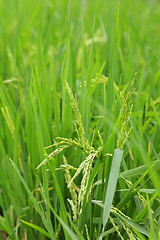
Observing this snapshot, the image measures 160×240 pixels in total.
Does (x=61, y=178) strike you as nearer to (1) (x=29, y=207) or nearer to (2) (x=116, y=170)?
(1) (x=29, y=207)

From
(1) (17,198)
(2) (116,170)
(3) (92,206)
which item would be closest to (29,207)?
(1) (17,198)

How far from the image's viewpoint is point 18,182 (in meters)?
0.80

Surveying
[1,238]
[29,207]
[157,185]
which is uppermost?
[157,185]

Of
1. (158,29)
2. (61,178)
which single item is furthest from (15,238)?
(158,29)

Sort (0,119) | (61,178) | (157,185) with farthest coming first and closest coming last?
(0,119), (61,178), (157,185)

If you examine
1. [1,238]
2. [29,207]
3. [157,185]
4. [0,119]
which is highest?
[157,185]

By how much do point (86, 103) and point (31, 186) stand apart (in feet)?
0.96

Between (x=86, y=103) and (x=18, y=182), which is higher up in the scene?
(x=86, y=103)

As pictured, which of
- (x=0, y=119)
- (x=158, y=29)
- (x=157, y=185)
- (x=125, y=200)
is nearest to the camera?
(x=157, y=185)

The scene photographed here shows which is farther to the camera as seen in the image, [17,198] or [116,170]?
[17,198]

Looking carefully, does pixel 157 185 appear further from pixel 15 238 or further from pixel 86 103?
pixel 15 238

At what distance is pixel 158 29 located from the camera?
7.63 ft

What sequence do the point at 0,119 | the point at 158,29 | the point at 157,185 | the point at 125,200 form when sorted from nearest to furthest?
the point at 157,185, the point at 125,200, the point at 0,119, the point at 158,29

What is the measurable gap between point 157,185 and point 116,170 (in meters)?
0.10
